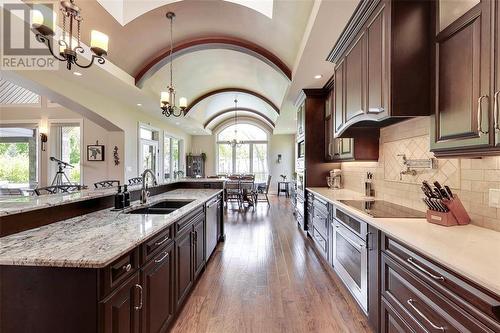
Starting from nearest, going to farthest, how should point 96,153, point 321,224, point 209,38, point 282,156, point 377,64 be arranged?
point 377,64 → point 321,224 → point 209,38 → point 96,153 → point 282,156

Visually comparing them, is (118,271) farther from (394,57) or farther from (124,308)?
(394,57)

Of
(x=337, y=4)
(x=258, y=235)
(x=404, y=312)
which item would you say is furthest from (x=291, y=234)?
(x=337, y=4)

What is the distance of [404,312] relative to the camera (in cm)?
138

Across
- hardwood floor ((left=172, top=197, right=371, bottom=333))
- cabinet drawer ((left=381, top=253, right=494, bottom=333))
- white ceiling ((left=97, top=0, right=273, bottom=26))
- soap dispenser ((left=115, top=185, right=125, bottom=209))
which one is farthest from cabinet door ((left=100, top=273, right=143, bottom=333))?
white ceiling ((left=97, top=0, right=273, bottom=26))

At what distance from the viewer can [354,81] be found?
93.0 inches

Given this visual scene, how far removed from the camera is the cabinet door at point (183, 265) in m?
1.94

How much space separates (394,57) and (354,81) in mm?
653

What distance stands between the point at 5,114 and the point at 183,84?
14.6ft

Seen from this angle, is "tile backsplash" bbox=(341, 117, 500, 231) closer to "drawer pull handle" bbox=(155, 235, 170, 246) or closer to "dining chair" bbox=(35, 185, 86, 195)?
"drawer pull handle" bbox=(155, 235, 170, 246)

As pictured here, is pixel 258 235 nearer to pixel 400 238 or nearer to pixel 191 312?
pixel 191 312

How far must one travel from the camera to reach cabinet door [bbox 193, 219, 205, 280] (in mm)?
2467

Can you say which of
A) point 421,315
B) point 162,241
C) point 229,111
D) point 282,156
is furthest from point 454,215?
point 282,156

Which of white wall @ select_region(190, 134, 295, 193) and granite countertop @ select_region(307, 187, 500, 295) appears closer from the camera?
granite countertop @ select_region(307, 187, 500, 295)

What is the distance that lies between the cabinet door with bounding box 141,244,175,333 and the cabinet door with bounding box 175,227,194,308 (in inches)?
4.0
